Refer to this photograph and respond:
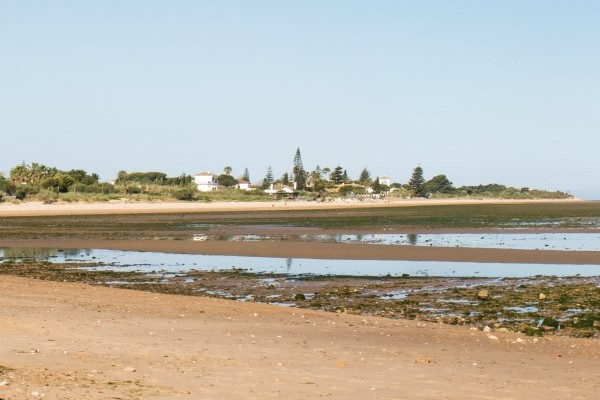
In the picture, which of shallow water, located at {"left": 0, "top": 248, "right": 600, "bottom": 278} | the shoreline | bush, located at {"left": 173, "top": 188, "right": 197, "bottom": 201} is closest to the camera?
shallow water, located at {"left": 0, "top": 248, "right": 600, "bottom": 278}

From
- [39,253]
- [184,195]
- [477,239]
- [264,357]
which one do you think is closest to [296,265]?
[39,253]

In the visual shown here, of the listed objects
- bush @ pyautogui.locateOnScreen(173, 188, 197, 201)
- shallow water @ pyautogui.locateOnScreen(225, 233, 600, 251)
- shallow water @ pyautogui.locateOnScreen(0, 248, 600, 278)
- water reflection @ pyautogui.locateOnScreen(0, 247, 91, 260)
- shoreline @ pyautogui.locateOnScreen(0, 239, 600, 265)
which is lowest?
shallow water @ pyautogui.locateOnScreen(0, 248, 600, 278)

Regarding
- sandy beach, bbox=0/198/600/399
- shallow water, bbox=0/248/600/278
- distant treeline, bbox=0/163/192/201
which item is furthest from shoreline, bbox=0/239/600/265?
distant treeline, bbox=0/163/192/201


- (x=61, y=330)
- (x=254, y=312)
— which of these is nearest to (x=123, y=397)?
(x=61, y=330)

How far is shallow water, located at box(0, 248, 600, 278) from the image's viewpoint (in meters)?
27.2

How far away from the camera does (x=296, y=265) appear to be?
30500 millimetres

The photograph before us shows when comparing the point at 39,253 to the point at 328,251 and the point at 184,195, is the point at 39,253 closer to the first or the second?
the point at 328,251

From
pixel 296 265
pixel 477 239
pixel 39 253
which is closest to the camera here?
pixel 296 265

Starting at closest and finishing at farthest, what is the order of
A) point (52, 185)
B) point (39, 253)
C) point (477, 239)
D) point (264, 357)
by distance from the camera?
point (264, 357) → point (39, 253) → point (477, 239) → point (52, 185)

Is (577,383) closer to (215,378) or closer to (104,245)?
(215,378)

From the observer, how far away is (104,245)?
134 feet

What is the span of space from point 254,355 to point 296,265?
63.0 feet

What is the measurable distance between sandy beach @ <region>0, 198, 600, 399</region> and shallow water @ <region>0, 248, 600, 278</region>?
10.2 m

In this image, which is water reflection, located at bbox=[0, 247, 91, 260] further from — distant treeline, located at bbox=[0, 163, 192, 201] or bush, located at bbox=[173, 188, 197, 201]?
bush, located at bbox=[173, 188, 197, 201]
